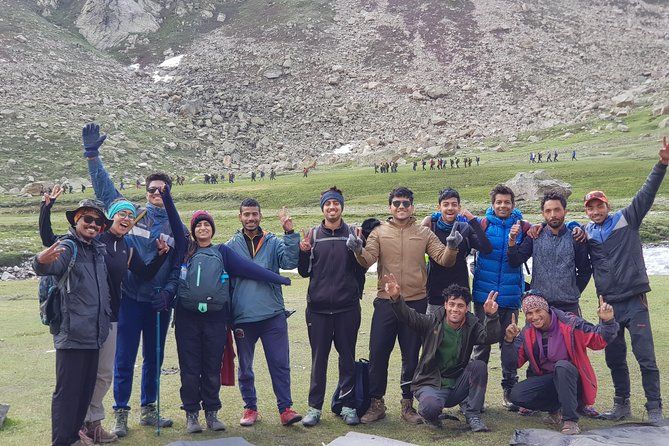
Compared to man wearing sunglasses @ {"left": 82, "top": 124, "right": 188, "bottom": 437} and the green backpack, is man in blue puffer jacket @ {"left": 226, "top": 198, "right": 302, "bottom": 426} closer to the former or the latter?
the green backpack

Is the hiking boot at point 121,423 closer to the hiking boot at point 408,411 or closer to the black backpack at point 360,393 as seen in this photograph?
the black backpack at point 360,393

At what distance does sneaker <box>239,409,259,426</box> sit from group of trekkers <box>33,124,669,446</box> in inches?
0.8

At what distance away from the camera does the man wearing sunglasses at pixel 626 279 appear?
32.3 feet

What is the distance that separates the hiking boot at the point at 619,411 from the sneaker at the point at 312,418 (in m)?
4.05

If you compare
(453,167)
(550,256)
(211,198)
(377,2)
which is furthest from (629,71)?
(550,256)

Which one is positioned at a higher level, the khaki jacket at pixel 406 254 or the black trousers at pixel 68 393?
the khaki jacket at pixel 406 254

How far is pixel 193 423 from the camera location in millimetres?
9211

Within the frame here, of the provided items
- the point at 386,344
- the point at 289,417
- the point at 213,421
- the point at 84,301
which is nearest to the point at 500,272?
the point at 386,344

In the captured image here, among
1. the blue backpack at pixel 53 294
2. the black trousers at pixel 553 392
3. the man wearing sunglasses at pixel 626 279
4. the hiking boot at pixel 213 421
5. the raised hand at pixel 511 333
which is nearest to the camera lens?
the blue backpack at pixel 53 294

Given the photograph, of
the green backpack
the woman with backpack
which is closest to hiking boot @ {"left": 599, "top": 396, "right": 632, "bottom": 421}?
the woman with backpack

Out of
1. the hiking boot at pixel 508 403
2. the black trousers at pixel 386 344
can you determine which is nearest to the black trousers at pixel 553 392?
the hiking boot at pixel 508 403

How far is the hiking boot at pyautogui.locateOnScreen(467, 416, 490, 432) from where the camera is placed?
908 centimetres

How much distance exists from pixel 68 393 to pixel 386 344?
436 cm

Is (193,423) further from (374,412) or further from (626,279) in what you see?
(626,279)
